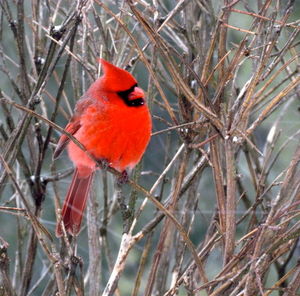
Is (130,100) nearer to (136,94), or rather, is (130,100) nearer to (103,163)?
(136,94)

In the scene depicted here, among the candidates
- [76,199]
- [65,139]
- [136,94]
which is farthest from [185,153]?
[76,199]

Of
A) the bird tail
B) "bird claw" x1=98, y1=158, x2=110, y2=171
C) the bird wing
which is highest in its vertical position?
the bird wing

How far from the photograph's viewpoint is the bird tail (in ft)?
9.68

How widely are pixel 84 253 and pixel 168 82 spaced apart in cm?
115

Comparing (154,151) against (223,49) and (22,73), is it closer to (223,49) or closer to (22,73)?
(22,73)

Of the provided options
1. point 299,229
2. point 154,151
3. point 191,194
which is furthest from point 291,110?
point 299,229

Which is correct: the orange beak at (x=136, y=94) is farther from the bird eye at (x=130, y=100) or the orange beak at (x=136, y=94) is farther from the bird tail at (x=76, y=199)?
the bird tail at (x=76, y=199)

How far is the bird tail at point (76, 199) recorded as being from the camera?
2.95 m

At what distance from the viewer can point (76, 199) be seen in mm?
3025

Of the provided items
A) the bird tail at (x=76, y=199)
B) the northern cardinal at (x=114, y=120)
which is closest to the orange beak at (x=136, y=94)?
the northern cardinal at (x=114, y=120)

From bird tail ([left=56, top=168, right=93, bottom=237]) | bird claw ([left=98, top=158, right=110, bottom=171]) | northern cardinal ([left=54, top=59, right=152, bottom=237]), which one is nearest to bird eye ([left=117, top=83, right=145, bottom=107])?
northern cardinal ([left=54, top=59, right=152, bottom=237])

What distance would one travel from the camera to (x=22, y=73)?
2.77 meters

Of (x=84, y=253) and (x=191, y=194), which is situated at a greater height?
(x=191, y=194)

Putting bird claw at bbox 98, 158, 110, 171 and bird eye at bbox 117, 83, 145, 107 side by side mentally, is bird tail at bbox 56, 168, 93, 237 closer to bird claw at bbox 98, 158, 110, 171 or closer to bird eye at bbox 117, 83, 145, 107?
bird claw at bbox 98, 158, 110, 171
